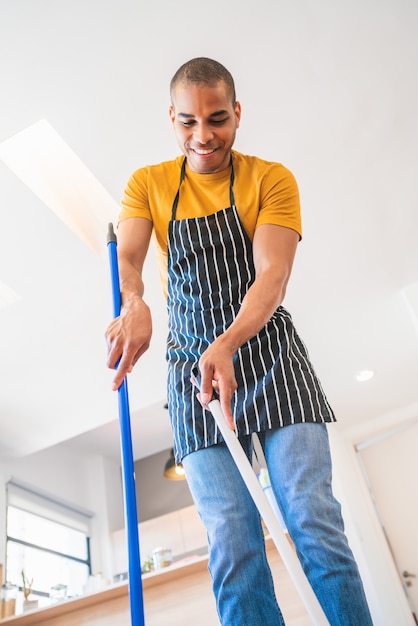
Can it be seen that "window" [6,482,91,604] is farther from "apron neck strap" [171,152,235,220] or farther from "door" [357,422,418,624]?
"apron neck strap" [171,152,235,220]

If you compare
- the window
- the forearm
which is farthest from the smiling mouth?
the window

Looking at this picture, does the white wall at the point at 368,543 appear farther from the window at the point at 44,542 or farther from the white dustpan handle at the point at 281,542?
the white dustpan handle at the point at 281,542

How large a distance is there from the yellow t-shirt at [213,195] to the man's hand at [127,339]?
0.32 m

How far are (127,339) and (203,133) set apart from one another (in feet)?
1.82

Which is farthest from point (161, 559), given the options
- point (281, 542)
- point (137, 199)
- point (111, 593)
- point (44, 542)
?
point (281, 542)

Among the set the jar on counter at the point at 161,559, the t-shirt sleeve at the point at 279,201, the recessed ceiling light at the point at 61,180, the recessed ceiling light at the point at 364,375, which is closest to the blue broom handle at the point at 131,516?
the t-shirt sleeve at the point at 279,201

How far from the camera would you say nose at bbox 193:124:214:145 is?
1360 millimetres

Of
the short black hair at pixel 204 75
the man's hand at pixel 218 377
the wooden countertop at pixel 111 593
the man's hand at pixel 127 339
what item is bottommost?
the man's hand at pixel 218 377

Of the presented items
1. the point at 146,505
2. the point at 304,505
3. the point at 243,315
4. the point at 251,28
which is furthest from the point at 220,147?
the point at 146,505

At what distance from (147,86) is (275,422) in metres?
1.81

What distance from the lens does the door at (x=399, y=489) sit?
5215 mm

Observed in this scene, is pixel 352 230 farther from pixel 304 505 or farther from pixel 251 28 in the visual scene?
pixel 304 505

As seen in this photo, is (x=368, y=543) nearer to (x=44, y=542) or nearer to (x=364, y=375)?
(x=364, y=375)

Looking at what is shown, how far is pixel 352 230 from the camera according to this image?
3395mm
